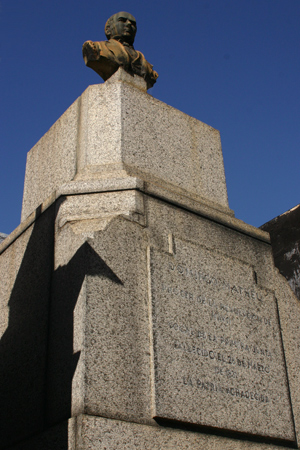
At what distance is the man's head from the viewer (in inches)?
244

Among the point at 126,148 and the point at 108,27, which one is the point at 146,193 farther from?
the point at 108,27

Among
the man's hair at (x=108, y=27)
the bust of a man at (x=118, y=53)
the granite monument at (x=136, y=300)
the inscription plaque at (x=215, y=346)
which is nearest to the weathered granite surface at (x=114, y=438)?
the granite monument at (x=136, y=300)

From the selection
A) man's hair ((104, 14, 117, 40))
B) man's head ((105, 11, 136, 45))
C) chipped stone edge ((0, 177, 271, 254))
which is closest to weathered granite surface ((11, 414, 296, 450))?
chipped stone edge ((0, 177, 271, 254))

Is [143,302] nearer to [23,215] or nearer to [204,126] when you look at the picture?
[23,215]

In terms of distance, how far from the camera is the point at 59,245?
4.66m

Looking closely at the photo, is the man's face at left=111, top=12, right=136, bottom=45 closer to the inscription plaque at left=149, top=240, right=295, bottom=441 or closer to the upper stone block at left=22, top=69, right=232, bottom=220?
the upper stone block at left=22, top=69, right=232, bottom=220

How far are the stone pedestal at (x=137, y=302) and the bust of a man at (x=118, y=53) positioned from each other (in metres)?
0.20

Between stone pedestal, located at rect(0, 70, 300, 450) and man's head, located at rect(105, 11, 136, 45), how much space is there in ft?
2.02

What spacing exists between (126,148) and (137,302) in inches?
65.8

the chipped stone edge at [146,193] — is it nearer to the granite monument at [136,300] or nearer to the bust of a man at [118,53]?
the granite monument at [136,300]

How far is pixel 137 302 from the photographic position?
429 centimetres

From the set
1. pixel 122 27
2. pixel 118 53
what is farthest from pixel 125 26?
pixel 118 53

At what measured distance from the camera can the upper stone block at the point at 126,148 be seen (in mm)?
5293

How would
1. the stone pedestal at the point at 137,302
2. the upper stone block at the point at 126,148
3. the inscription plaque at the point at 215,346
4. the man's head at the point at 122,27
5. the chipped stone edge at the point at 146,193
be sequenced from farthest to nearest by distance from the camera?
the man's head at the point at 122,27 → the upper stone block at the point at 126,148 → the chipped stone edge at the point at 146,193 → the inscription plaque at the point at 215,346 → the stone pedestal at the point at 137,302
